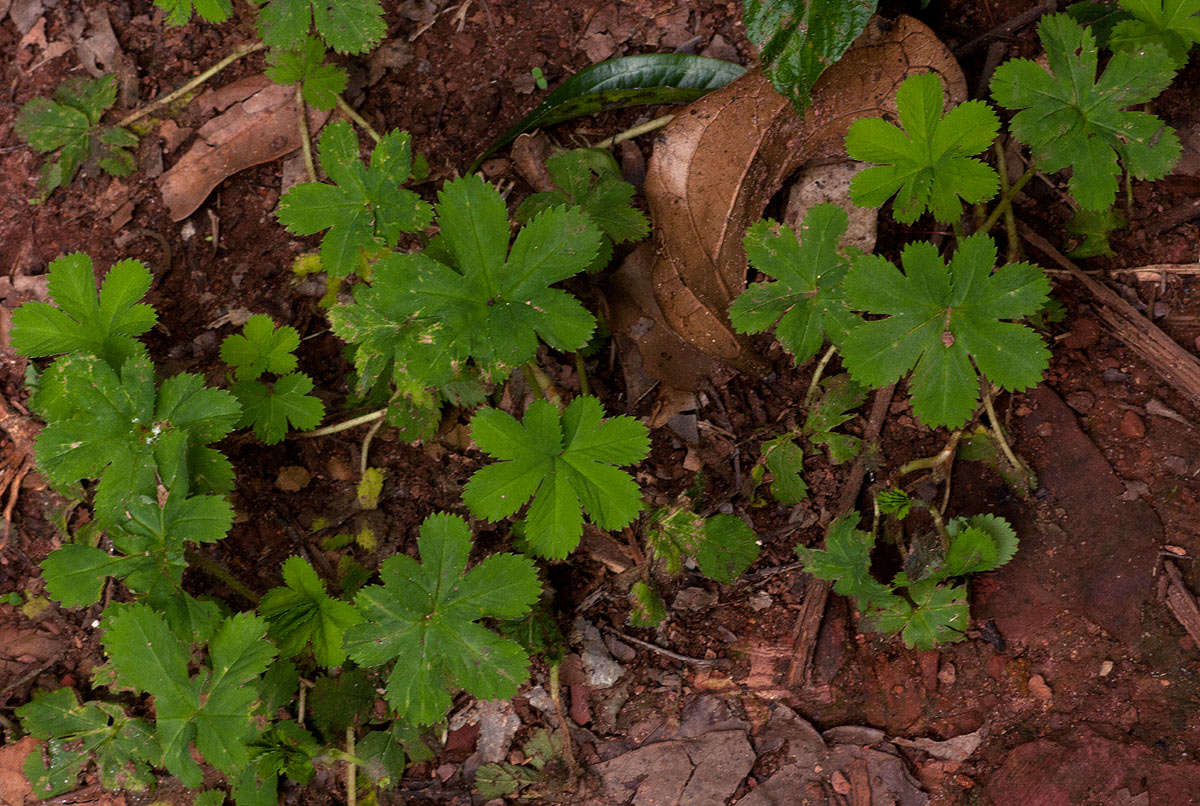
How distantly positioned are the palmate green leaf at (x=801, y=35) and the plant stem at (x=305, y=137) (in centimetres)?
165

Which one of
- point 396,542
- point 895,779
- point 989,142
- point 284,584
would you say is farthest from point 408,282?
point 895,779

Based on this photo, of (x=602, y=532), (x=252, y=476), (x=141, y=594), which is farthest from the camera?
(x=252, y=476)

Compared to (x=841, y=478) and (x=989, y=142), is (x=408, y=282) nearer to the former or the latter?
(x=841, y=478)

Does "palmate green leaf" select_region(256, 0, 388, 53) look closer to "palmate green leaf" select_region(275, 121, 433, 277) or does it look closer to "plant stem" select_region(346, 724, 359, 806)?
"palmate green leaf" select_region(275, 121, 433, 277)

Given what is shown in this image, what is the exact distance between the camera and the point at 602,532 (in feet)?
9.00

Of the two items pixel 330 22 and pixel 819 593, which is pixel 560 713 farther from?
pixel 330 22

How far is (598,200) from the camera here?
2674 millimetres

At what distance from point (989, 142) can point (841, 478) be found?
42.1 inches

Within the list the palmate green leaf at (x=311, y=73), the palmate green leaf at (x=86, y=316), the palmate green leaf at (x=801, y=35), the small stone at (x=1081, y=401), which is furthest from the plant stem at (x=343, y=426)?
the small stone at (x=1081, y=401)

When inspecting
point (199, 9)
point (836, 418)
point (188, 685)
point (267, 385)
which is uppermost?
point (199, 9)

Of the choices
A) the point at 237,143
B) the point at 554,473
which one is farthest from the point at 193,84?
the point at 554,473

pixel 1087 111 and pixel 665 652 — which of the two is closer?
pixel 1087 111

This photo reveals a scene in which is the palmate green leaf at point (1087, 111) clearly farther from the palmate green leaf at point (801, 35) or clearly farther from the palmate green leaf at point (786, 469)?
the palmate green leaf at point (786, 469)

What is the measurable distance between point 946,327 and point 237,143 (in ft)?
8.50
